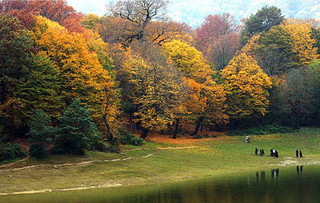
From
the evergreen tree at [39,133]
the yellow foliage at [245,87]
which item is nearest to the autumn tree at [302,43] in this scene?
the yellow foliage at [245,87]

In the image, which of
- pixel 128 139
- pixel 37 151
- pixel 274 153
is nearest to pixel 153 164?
pixel 37 151

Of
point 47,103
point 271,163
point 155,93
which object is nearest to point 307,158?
point 271,163

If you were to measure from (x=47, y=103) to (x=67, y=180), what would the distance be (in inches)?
446

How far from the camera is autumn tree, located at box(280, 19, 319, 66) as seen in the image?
3238 inches

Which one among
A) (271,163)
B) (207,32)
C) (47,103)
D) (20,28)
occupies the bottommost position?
(271,163)

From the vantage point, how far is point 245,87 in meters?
70.4

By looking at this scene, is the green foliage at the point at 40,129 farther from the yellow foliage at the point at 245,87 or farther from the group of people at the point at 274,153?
the yellow foliage at the point at 245,87

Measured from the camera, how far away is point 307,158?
5047 centimetres

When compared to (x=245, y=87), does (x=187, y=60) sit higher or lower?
higher

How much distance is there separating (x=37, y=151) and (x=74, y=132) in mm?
4145

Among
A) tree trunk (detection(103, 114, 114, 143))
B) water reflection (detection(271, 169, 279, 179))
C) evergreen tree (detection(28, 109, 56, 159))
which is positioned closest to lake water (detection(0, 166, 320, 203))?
water reflection (detection(271, 169, 279, 179))

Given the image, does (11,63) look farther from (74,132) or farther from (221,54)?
(221,54)

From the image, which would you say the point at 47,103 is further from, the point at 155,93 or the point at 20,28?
the point at 155,93

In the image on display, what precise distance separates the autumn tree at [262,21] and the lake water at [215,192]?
60.9m
